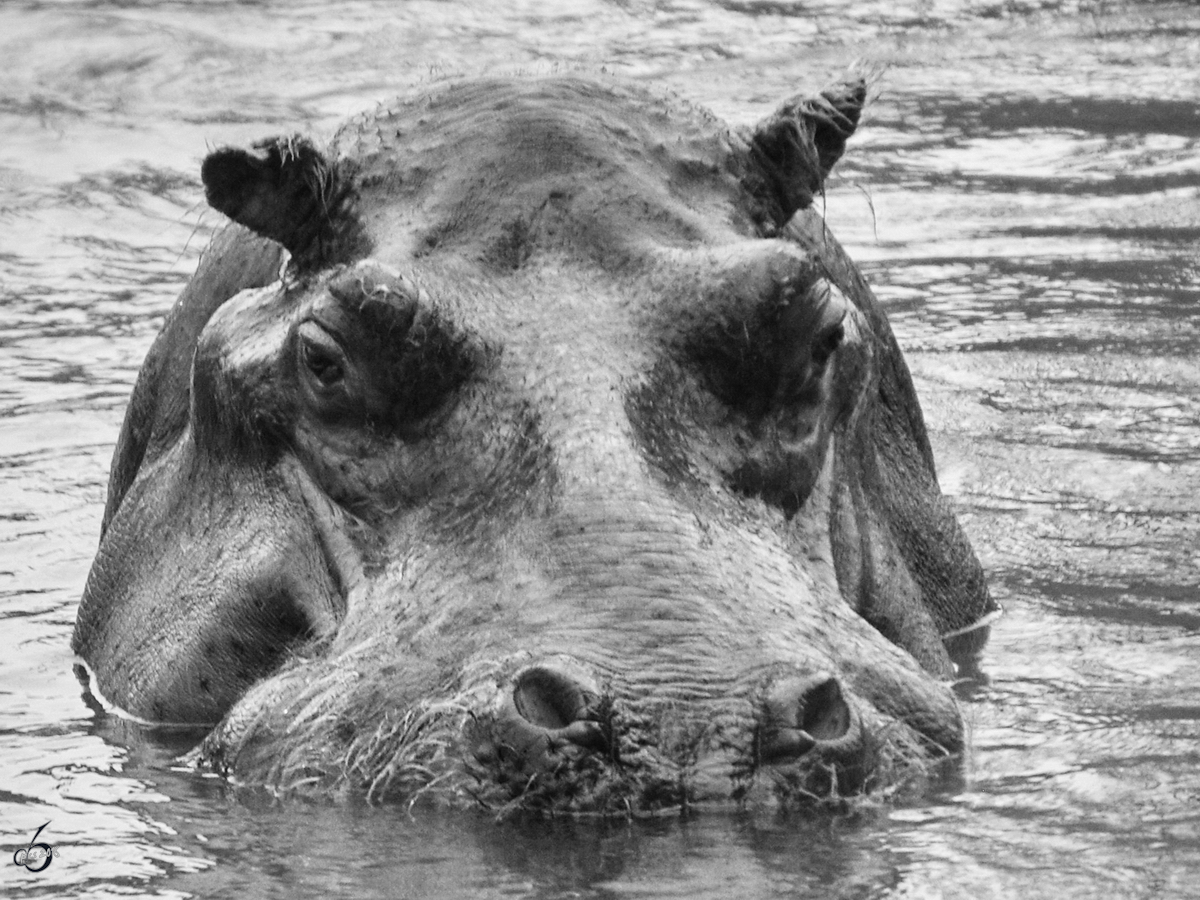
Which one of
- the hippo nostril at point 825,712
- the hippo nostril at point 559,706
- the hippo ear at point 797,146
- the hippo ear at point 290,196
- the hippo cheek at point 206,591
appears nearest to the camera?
the hippo nostril at point 559,706

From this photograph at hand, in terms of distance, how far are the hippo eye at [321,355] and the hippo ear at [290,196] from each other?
488 millimetres

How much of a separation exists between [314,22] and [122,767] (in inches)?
547

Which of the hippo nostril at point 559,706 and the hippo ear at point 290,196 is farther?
the hippo ear at point 290,196

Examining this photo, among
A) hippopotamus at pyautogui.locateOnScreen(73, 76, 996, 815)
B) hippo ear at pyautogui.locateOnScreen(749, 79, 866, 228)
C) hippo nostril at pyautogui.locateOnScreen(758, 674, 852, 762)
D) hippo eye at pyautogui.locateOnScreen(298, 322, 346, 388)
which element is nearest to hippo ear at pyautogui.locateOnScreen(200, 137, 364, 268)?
hippopotamus at pyautogui.locateOnScreen(73, 76, 996, 815)

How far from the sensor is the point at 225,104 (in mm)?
17859

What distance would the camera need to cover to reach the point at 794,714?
5043 mm

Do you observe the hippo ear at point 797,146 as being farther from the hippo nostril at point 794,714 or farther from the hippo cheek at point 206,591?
the hippo nostril at point 794,714

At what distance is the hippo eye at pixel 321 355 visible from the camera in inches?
241

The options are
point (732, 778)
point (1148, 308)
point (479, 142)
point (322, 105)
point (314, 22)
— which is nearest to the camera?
point (732, 778)

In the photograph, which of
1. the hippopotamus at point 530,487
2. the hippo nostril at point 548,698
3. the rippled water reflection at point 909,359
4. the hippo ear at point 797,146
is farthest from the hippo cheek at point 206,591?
the hippo ear at point 797,146

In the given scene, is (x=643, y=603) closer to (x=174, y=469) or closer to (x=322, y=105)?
(x=174, y=469)

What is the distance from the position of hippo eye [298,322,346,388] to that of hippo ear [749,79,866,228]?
1.38 meters

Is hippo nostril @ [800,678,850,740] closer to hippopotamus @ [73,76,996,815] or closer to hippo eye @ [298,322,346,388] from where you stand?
hippopotamus @ [73,76,996,815]

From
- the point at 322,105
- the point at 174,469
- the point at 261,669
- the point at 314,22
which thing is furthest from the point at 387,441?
the point at 314,22
